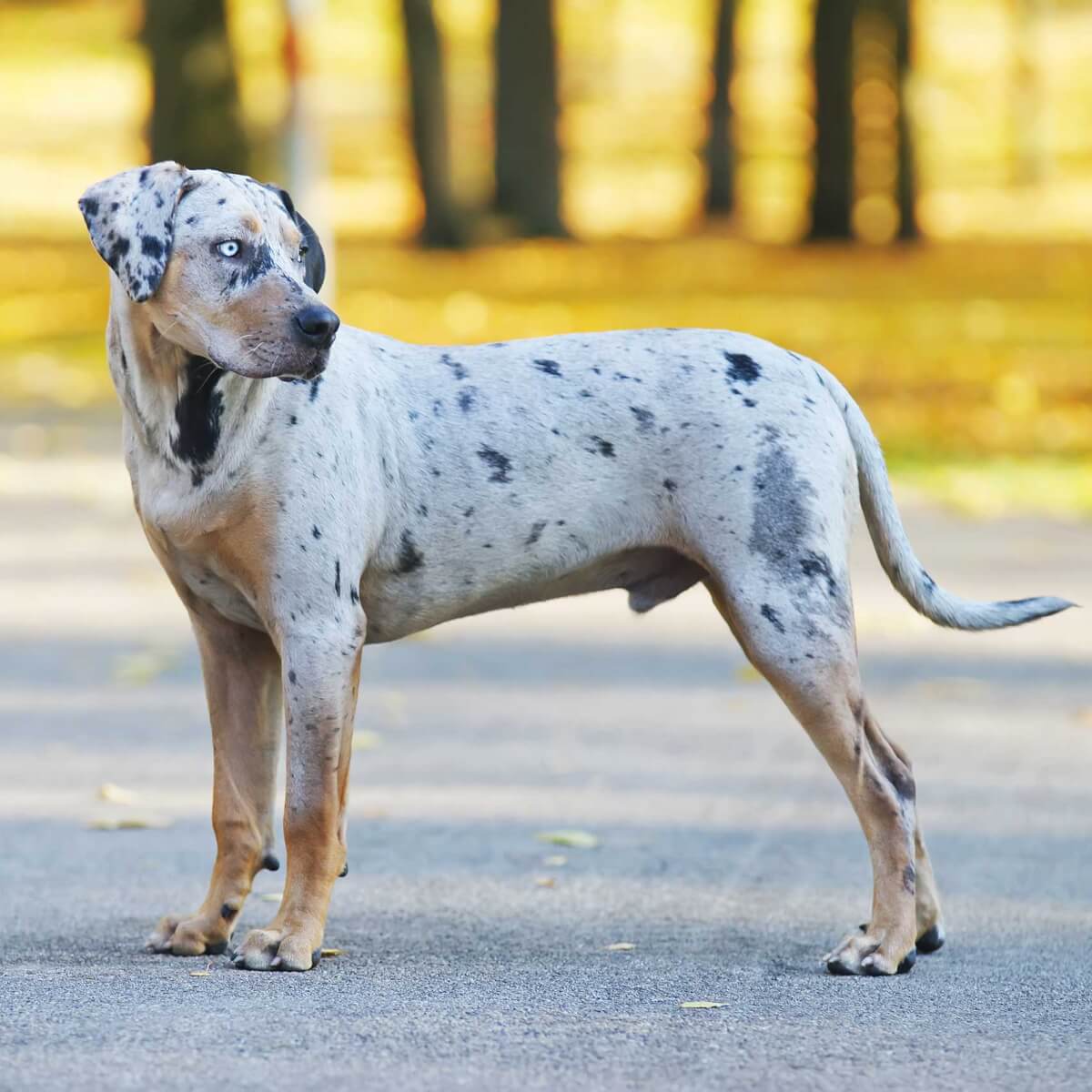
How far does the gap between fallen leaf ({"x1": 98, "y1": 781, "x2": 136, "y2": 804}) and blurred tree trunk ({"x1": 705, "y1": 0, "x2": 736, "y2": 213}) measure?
3017 cm

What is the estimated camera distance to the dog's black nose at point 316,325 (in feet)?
16.4

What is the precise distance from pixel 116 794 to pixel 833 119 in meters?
23.5

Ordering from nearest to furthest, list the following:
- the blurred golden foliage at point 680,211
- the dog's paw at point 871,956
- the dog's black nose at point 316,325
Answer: the dog's black nose at point 316,325 < the dog's paw at point 871,956 < the blurred golden foliage at point 680,211

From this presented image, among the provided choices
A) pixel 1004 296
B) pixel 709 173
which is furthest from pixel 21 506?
pixel 709 173

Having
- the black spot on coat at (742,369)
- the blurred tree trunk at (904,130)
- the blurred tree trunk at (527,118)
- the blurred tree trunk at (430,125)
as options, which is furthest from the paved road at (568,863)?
the blurred tree trunk at (904,130)

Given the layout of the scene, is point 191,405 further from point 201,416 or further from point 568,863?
point 568,863

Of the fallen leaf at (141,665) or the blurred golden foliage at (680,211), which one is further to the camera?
the blurred golden foliage at (680,211)

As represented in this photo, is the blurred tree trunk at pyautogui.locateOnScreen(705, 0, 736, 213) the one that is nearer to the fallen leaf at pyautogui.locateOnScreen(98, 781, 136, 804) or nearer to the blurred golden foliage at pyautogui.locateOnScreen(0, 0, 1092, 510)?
the blurred golden foliage at pyautogui.locateOnScreen(0, 0, 1092, 510)

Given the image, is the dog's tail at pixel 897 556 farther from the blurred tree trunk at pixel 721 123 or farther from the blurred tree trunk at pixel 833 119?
the blurred tree trunk at pixel 721 123

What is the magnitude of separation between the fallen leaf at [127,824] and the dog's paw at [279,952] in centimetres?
171

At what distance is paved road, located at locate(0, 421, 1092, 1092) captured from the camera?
4.54 m

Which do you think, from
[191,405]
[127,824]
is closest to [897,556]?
[191,405]

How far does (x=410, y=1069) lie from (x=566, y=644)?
5482 millimetres

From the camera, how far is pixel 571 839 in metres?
6.75
